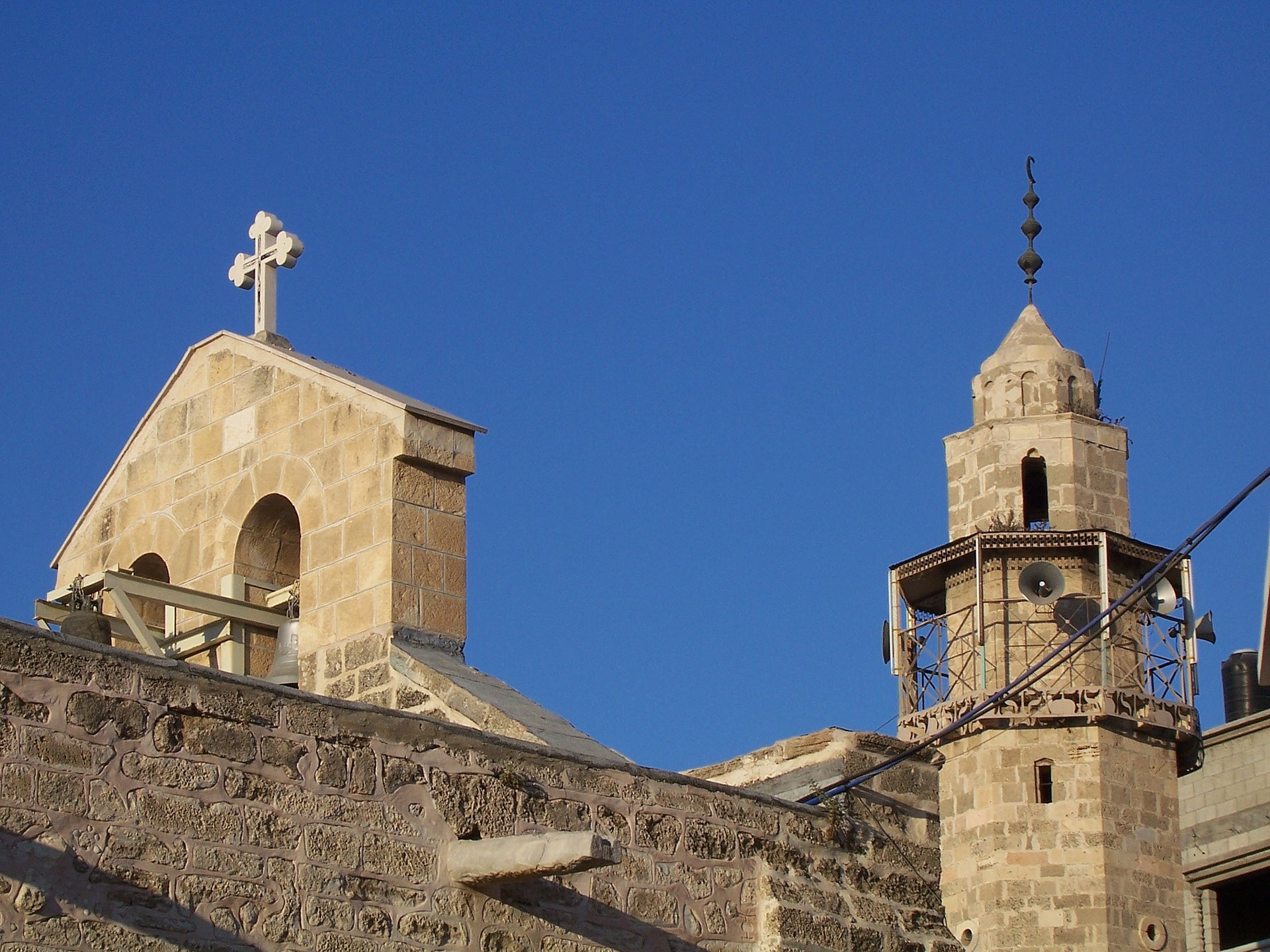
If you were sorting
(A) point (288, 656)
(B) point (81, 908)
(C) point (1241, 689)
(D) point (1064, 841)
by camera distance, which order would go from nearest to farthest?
(B) point (81, 908) < (A) point (288, 656) < (D) point (1064, 841) < (C) point (1241, 689)

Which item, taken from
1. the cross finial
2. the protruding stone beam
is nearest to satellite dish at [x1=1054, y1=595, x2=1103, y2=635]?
the cross finial

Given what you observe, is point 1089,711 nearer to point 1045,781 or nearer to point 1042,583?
point 1045,781

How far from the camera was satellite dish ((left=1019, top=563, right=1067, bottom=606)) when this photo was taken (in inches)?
899

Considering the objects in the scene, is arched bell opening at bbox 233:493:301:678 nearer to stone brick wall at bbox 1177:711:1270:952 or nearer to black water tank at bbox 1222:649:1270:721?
stone brick wall at bbox 1177:711:1270:952

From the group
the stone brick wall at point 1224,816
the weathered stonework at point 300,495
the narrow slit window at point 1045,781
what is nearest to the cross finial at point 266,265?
the weathered stonework at point 300,495

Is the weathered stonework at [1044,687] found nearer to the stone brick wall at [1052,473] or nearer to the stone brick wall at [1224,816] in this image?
the stone brick wall at [1052,473]

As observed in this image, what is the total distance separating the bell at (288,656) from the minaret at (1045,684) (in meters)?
10.6

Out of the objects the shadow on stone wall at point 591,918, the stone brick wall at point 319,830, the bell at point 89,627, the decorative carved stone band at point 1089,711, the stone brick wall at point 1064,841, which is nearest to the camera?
the stone brick wall at point 319,830

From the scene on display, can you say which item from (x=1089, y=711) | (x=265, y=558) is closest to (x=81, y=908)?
(x=265, y=558)

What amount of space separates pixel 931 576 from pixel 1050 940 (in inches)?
174

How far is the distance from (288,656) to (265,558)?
0.72 meters

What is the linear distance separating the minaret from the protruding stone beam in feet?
41.6

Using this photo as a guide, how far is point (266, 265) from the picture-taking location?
12.3 m

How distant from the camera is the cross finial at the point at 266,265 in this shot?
12.1 meters
